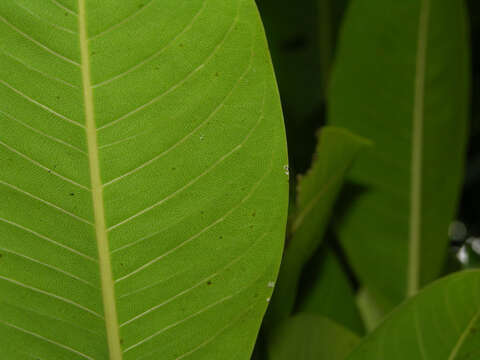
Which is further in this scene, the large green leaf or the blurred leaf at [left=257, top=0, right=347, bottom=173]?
the blurred leaf at [left=257, top=0, right=347, bottom=173]

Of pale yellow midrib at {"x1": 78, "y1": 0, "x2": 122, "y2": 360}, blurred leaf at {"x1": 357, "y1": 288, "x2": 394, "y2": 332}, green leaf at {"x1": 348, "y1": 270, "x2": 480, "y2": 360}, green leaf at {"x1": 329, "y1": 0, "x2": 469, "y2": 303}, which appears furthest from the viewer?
blurred leaf at {"x1": 357, "y1": 288, "x2": 394, "y2": 332}

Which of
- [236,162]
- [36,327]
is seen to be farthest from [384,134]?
[36,327]

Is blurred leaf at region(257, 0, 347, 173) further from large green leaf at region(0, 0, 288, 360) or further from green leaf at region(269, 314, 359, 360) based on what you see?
large green leaf at region(0, 0, 288, 360)

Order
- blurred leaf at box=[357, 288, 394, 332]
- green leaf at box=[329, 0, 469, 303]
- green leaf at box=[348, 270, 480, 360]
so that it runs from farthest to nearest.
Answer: blurred leaf at box=[357, 288, 394, 332] < green leaf at box=[329, 0, 469, 303] < green leaf at box=[348, 270, 480, 360]

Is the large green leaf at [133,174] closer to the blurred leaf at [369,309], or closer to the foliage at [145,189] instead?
the foliage at [145,189]

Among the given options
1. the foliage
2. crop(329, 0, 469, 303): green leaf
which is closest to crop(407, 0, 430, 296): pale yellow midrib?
crop(329, 0, 469, 303): green leaf

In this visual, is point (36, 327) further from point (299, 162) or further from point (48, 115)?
point (299, 162)
